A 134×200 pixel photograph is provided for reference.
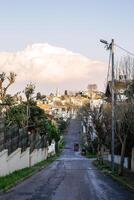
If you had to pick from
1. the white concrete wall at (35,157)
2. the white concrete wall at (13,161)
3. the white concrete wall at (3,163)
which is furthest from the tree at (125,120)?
the white concrete wall at (35,157)

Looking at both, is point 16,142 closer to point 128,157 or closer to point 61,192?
point 128,157

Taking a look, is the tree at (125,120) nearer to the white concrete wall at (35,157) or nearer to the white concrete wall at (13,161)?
the white concrete wall at (13,161)

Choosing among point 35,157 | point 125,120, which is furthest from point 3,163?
point 35,157

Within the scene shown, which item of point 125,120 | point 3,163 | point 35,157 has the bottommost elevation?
point 3,163

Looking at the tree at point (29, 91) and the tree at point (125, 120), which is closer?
the tree at point (125, 120)

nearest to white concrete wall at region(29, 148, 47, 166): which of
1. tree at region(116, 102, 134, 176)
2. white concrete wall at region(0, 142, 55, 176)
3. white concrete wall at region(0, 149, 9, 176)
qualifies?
white concrete wall at region(0, 142, 55, 176)

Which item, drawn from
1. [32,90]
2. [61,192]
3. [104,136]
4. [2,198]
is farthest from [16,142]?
[32,90]

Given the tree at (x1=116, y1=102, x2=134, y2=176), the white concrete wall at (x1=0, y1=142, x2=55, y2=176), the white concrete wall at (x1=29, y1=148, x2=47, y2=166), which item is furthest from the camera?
the white concrete wall at (x1=29, y1=148, x2=47, y2=166)

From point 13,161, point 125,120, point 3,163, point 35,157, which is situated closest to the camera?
point 3,163

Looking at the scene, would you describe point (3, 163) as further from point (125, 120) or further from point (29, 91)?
point (29, 91)

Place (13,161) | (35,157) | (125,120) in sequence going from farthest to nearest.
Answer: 1. (35,157)
2. (13,161)
3. (125,120)

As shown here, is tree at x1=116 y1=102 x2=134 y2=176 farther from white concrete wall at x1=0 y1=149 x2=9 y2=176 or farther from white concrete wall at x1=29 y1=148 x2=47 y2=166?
white concrete wall at x1=29 y1=148 x2=47 y2=166

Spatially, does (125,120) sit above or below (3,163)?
above

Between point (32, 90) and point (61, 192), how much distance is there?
5966cm
